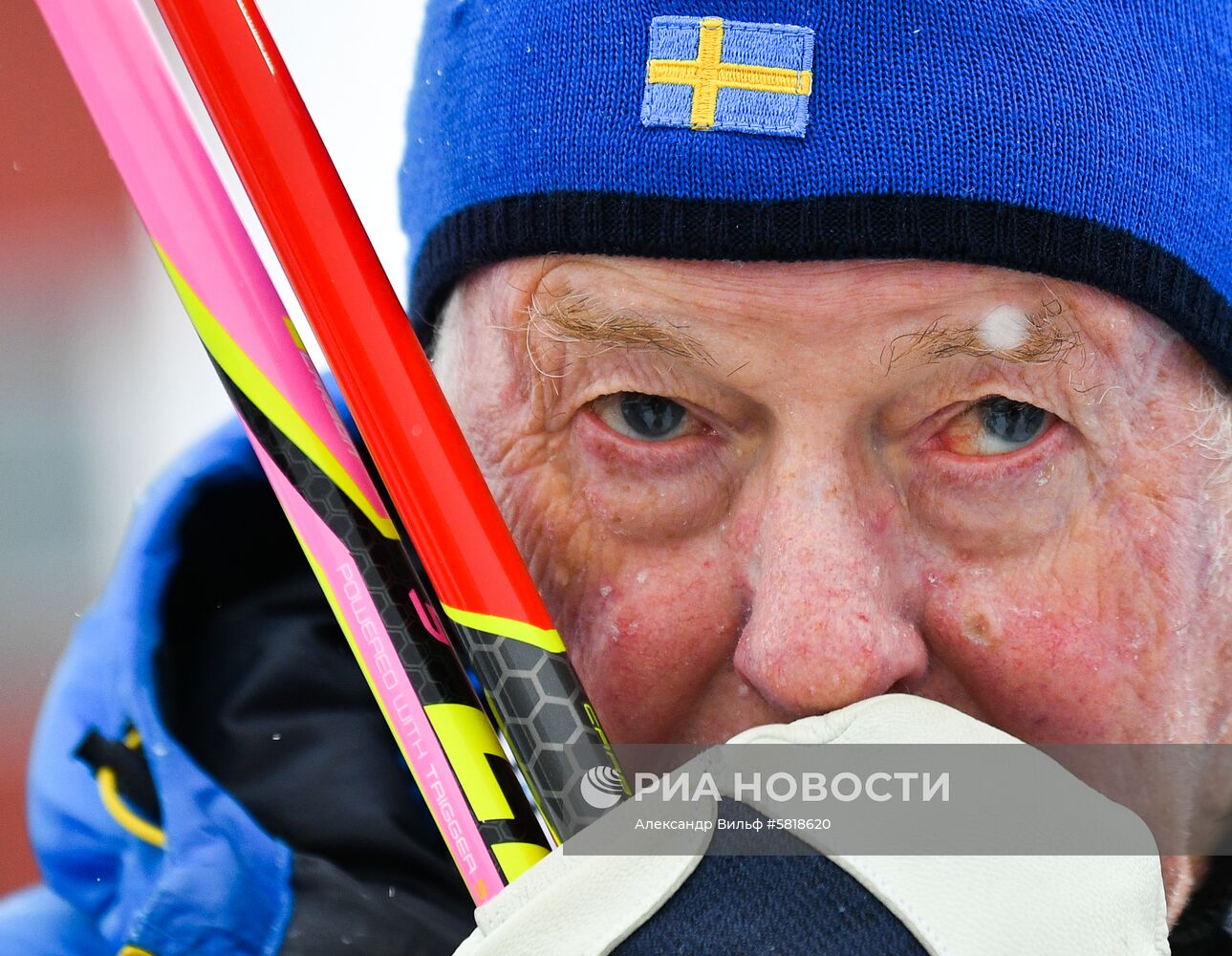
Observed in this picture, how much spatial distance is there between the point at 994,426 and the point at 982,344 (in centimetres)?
8

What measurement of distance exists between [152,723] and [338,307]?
396 millimetres

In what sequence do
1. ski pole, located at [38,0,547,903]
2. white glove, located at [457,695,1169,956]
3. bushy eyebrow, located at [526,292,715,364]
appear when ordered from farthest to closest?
1. bushy eyebrow, located at [526,292,715,364]
2. ski pole, located at [38,0,547,903]
3. white glove, located at [457,695,1169,956]

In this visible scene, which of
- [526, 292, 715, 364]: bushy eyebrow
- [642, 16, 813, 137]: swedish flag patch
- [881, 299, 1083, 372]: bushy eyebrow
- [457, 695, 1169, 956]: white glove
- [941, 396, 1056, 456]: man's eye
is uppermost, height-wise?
[642, 16, 813, 137]: swedish flag patch

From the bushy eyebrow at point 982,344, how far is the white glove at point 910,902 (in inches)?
13.1

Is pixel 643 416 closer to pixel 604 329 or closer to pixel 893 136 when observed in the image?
pixel 604 329

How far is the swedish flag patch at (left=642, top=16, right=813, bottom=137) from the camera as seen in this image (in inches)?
34.8

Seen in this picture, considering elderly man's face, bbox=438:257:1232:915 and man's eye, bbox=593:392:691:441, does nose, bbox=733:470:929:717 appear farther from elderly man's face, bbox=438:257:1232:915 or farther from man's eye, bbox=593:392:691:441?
man's eye, bbox=593:392:691:441

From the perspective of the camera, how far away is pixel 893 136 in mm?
881

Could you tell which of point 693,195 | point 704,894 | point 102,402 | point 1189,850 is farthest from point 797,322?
point 102,402

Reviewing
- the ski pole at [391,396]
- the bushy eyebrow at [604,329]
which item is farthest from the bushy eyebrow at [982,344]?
the ski pole at [391,396]

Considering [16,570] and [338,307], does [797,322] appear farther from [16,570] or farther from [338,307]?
[16,570]

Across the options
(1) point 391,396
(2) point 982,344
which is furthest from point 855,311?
(1) point 391,396

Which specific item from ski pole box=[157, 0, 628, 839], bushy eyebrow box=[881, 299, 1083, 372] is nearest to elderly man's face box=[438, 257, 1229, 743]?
bushy eyebrow box=[881, 299, 1083, 372]

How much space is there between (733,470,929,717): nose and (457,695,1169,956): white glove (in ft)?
0.49
